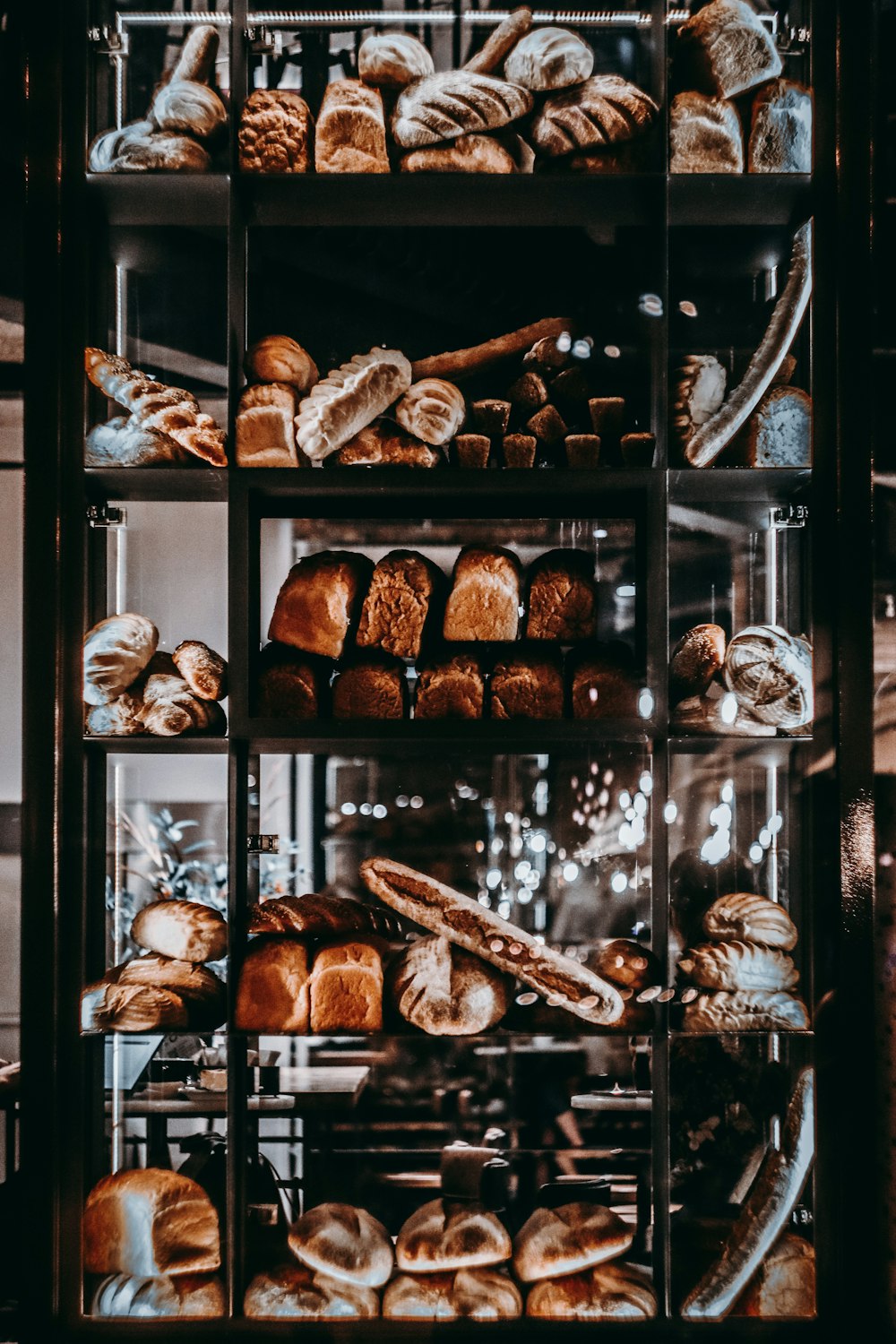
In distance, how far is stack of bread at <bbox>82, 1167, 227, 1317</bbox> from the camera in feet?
5.15

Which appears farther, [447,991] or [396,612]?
[396,612]

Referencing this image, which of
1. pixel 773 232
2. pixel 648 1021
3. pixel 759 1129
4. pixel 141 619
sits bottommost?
pixel 759 1129

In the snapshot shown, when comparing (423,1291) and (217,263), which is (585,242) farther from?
(423,1291)

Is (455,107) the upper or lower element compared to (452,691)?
upper

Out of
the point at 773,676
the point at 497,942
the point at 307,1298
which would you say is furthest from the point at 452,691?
the point at 307,1298

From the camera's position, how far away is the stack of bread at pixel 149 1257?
1.57 meters

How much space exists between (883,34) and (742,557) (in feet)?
3.53

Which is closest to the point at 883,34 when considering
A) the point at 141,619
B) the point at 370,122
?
the point at 370,122

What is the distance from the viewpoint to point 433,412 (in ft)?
5.43

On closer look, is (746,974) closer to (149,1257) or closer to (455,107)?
(149,1257)

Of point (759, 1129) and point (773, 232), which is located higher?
point (773, 232)

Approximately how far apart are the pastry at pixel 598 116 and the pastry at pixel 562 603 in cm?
74

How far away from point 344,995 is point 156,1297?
1.96ft

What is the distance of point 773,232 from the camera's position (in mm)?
1730
